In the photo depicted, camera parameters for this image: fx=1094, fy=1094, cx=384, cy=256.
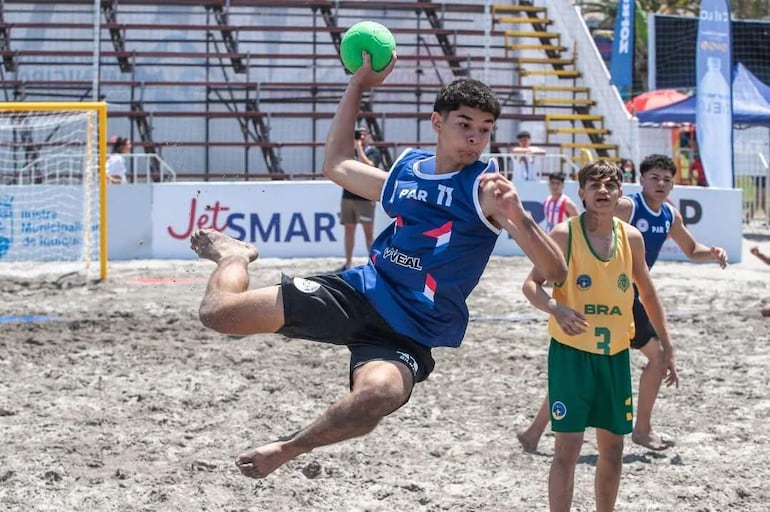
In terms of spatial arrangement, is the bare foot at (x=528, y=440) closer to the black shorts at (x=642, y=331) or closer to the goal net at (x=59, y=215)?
the black shorts at (x=642, y=331)

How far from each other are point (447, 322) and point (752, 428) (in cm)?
325

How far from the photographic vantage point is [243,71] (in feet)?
68.7

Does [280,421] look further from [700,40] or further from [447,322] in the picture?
[700,40]

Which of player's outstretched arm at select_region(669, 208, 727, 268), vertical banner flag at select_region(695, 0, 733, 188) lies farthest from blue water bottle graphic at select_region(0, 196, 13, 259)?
vertical banner flag at select_region(695, 0, 733, 188)

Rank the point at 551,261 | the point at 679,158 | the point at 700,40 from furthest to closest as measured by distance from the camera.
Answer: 1. the point at 679,158
2. the point at 700,40
3. the point at 551,261

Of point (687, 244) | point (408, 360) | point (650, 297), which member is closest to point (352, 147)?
point (408, 360)

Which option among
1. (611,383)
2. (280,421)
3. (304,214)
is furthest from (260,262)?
(611,383)

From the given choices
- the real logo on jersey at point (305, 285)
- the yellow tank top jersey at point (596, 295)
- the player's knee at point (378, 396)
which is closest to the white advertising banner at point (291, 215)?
the yellow tank top jersey at point (596, 295)

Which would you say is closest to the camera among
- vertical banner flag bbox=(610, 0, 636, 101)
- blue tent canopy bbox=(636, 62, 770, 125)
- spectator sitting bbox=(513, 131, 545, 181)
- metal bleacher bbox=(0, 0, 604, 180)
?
spectator sitting bbox=(513, 131, 545, 181)

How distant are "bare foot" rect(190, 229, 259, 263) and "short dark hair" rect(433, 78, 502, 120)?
1033 millimetres

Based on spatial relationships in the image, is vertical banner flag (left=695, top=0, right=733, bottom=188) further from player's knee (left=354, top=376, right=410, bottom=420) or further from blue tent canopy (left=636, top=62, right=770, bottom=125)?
player's knee (left=354, top=376, right=410, bottom=420)

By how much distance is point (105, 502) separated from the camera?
518 centimetres

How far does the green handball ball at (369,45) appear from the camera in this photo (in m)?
4.30

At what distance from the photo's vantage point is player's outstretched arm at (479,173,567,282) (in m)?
3.85
